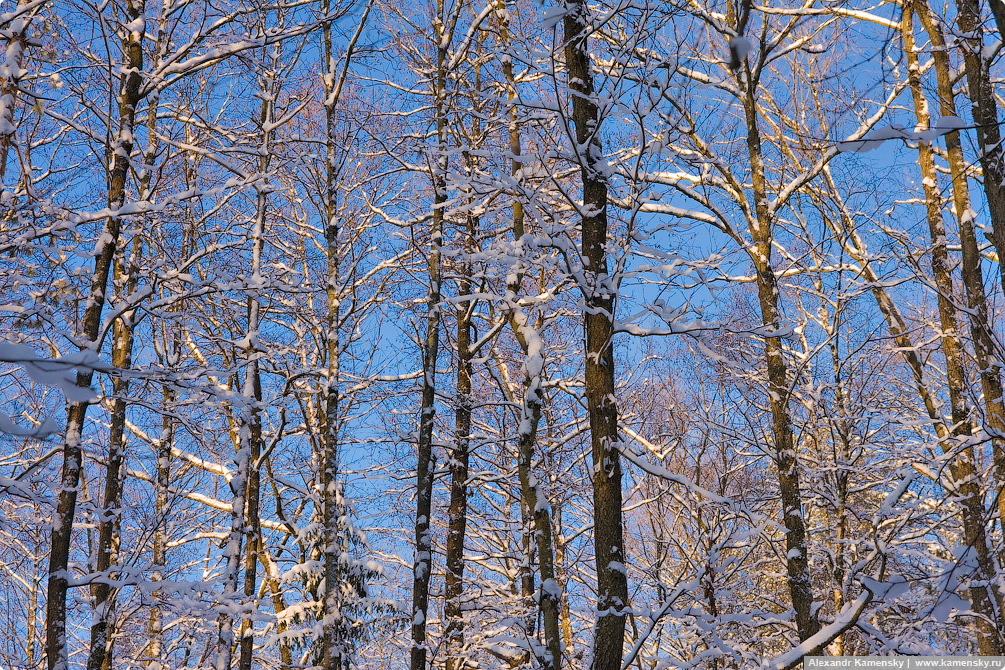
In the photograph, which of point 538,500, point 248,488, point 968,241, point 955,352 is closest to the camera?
point 538,500

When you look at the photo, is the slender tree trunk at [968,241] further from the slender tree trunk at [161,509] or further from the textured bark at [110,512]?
the slender tree trunk at [161,509]

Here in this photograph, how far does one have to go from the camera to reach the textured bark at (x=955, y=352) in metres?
7.62

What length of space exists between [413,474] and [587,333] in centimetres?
702

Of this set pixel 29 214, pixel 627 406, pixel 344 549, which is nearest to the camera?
pixel 29 214

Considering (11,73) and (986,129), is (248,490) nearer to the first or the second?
(11,73)

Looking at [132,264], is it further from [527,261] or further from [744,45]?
[744,45]

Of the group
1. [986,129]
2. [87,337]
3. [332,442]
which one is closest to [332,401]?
[332,442]

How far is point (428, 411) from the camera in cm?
974

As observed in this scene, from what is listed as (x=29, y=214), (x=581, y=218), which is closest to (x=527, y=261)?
(x=581, y=218)

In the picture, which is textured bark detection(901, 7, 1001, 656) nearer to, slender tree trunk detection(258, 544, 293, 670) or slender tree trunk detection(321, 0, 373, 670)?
slender tree trunk detection(321, 0, 373, 670)

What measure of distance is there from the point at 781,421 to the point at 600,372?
3354 millimetres

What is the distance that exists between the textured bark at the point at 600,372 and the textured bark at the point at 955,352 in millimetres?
3908

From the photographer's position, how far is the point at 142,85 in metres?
7.23

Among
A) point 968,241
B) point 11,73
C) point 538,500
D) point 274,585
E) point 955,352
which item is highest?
point 968,241
